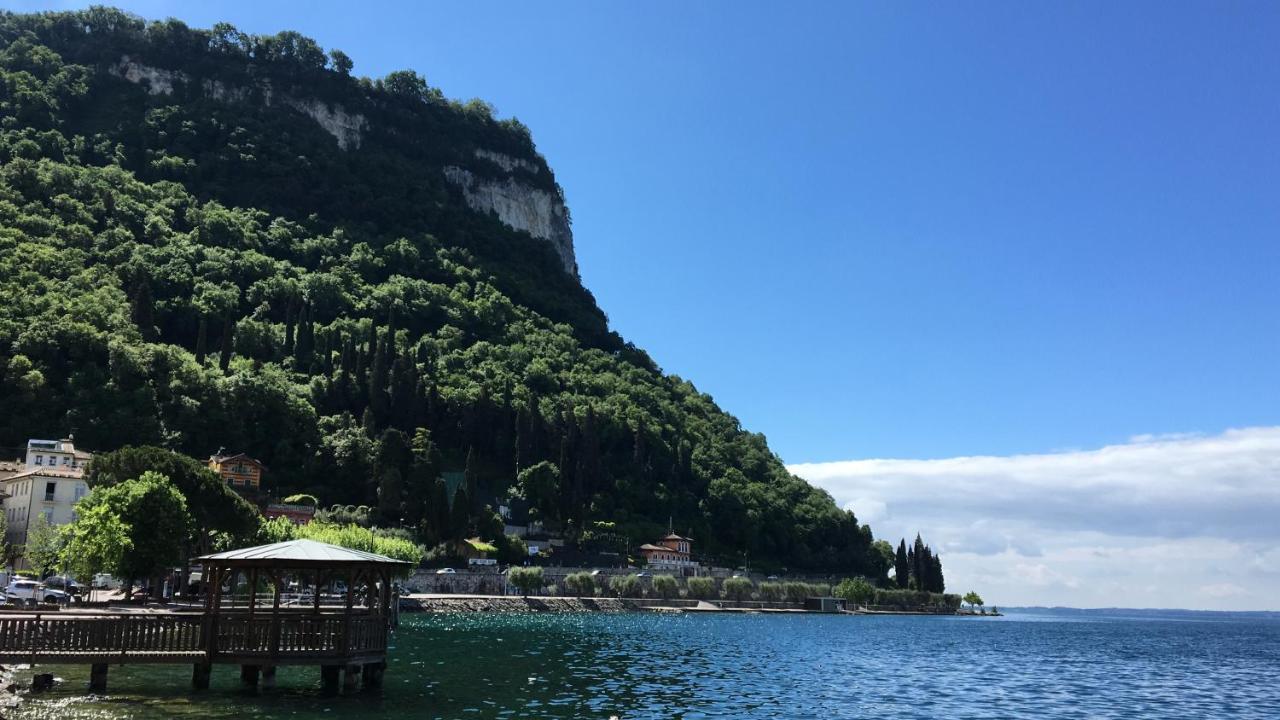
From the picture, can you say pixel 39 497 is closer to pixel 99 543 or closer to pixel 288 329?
pixel 99 543

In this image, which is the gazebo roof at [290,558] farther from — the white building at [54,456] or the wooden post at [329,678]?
the white building at [54,456]

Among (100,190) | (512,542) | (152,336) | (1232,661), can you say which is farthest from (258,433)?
(1232,661)

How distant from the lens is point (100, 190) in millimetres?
176250

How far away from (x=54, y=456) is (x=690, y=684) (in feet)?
278

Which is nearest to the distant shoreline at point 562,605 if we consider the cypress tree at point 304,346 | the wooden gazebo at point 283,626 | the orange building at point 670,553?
the orange building at point 670,553

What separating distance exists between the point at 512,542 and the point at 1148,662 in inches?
3194

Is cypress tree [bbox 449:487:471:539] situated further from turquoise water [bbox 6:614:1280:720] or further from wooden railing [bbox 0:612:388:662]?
wooden railing [bbox 0:612:388:662]

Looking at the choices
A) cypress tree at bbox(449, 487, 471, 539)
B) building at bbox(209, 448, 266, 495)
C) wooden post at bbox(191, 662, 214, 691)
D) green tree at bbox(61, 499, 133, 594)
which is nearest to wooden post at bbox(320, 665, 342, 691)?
wooden post at bbox(191, 662, 214, 691)

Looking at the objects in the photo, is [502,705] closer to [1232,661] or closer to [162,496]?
[162,496]

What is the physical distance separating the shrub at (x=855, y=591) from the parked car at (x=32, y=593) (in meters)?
148

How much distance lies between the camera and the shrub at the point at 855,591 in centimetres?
18338

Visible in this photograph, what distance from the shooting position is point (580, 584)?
5295 inches

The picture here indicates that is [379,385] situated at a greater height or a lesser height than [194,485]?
greater

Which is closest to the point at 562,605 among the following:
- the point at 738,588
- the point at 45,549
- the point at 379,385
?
the point at 738,588
